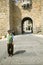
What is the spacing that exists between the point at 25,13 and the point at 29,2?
193 centimetres

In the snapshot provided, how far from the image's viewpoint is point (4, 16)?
2920 centimetres

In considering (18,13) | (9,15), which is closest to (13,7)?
(18,13)

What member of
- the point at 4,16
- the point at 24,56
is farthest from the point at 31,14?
the point at 24,56

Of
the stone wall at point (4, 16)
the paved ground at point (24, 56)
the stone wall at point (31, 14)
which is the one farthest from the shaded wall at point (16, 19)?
the paved ground at point (24, 56)

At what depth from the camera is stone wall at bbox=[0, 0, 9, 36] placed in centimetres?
2911

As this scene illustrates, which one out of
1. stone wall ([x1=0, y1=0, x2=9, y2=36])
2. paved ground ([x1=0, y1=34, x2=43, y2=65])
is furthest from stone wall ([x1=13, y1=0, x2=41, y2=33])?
paved ground ([x1=0, y1=34, x2=43, y2=65])

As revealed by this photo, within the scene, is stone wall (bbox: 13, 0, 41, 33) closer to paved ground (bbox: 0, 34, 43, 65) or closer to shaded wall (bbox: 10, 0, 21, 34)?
shaded wall (bbox: 10, 0, 21, 34)

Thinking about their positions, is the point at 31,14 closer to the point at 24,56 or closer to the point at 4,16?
the point at 4,16

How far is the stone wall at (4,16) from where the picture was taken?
1146 inches

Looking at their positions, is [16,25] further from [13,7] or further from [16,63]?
[16,63]

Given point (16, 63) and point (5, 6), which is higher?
point (5, 6)

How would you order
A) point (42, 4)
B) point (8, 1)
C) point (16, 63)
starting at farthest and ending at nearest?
point (42, 4) < point (8, 1) < point (16, 63)

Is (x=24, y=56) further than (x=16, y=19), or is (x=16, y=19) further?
(x=16, y=19)

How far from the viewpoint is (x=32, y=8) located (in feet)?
107
